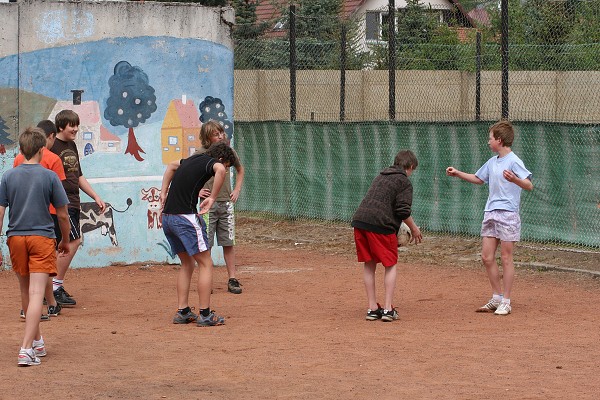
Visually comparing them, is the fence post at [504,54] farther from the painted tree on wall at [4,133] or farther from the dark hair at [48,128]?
the dark hair at [48,128]

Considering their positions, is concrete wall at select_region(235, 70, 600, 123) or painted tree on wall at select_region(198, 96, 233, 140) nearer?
painted tree on wall at select_region(198, 96, 233, 140)

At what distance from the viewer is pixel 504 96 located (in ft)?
45.7

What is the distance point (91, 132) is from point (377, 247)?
4775 mm

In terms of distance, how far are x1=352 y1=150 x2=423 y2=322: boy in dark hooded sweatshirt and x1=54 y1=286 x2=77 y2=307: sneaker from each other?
279 cm

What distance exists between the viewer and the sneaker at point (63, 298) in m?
10.2

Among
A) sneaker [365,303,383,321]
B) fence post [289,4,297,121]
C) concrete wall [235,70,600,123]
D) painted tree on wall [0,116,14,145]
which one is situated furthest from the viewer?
concrete wall [235,70,600,123]

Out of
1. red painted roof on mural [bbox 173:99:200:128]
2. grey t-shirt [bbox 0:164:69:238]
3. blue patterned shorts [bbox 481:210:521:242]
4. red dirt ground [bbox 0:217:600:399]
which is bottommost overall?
red dirt ground [bbox 0:217:600:399]

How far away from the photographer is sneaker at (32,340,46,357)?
25.6 feet

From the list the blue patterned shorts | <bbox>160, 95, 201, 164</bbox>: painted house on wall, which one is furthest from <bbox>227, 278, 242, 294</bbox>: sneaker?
the blue patterned shorts

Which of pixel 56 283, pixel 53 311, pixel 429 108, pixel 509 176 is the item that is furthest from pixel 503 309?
pixel 429 108

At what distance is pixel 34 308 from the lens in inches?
297

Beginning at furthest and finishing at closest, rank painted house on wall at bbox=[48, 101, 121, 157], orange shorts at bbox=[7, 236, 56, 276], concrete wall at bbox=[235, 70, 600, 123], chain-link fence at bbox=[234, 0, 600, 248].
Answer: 1. concrete wall at bbox=[235, 70, 600, 123]
2. chain-link fence at bbox=[234, 0, 600, 248]
3. painted house on wall at bbox=[48, 101, 121, 157]
4. orange shorts at bbox=[7, 236, 56, 276]

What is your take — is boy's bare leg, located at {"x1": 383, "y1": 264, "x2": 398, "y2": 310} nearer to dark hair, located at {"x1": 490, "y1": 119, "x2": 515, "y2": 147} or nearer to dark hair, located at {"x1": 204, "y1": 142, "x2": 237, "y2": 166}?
dark hair, located at {"x1": 490, "y1": 119, "x2": 515, "y2": 147}

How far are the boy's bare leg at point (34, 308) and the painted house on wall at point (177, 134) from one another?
5497mm
